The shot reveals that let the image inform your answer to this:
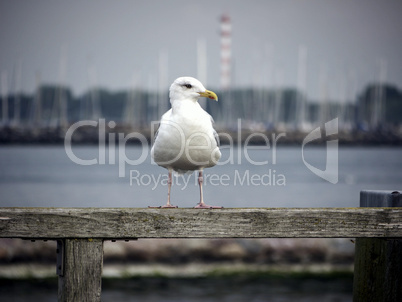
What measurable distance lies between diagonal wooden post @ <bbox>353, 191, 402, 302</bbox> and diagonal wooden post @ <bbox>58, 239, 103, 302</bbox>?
6.33 feet

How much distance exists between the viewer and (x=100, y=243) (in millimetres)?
3908

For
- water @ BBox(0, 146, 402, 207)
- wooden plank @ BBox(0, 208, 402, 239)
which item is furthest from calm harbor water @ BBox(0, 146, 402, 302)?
wooden plank @ BBox(0, 208, 402, 239)

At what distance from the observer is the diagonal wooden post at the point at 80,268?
3.91 meters

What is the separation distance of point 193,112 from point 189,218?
2.02 metres

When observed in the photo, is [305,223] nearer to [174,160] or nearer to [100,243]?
[100,243]

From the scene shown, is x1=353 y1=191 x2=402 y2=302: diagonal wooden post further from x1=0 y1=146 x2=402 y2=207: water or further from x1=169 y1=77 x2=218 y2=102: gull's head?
x1=0 y1=146 x2=402 y2=207: water

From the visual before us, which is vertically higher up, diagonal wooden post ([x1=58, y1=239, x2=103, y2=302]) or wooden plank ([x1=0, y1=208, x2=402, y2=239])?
wooden plank ([x1=0, y1=208, x2=402, y2=239])

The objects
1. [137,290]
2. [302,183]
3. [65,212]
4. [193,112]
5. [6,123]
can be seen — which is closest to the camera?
[65,212]

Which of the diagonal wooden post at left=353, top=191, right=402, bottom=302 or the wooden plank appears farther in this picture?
the diagonal wooden post at left=353, top=191, right=402, bottom=302

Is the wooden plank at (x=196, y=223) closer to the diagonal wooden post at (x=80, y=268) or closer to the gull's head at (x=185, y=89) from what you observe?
the diagonal wooden post at (x=80, y=268)

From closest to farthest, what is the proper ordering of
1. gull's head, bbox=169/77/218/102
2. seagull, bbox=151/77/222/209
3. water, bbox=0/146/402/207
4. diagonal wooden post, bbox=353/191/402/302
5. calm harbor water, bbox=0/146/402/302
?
diagonal wooden post, bbox=353/191/402/302, seagull, bbox=151/77/222/209, gull's head, bbox=169/77/218/102, calm harbor water, bbox=0/146/402/302, water, bbox=0/146/402/207

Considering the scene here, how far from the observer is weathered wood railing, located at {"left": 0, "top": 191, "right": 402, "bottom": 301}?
12.7ft

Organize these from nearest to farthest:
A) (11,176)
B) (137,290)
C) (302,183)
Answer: (137,290), (302,183), (11,176)

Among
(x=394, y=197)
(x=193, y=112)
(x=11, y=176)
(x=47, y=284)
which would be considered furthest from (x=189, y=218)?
(x=11, y=176)
